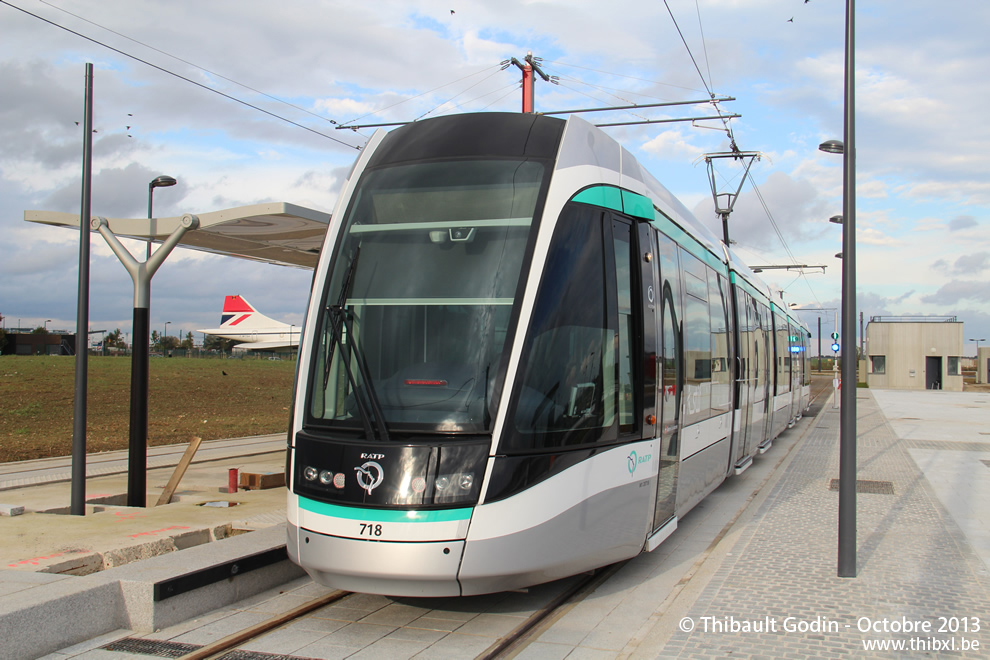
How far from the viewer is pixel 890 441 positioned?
20547 mm

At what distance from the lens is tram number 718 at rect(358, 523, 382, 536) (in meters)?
5.12

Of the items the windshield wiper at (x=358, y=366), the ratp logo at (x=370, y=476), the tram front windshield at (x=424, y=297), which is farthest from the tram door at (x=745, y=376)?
the ratp logo at (x=370, y=476)

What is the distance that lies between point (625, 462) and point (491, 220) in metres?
2.03

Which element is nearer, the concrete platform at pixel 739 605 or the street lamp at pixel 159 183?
the concrete platform at pixel 739 605

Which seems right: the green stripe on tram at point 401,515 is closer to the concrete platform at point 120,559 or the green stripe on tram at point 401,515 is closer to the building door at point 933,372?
the concrete platform at point 120,559

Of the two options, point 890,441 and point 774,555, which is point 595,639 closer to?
point 774,555

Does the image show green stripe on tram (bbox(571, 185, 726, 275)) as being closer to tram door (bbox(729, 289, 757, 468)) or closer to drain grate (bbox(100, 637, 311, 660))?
drain grate (bbox(100, 637, 311, 660))

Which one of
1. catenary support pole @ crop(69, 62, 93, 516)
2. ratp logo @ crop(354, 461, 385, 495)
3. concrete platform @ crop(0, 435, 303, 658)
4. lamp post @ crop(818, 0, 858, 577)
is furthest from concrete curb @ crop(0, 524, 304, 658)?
lamp post @ crop(818, 0, 858, 577)

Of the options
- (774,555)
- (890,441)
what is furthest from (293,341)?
(774,555)

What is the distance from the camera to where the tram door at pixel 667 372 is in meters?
A: 7.00

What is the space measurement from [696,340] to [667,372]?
173 centimetres

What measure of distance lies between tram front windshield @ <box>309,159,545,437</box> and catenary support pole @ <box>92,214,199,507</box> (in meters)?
4.44

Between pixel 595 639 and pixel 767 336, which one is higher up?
pixel 767 336

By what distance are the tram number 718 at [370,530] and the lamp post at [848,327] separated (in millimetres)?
3955
